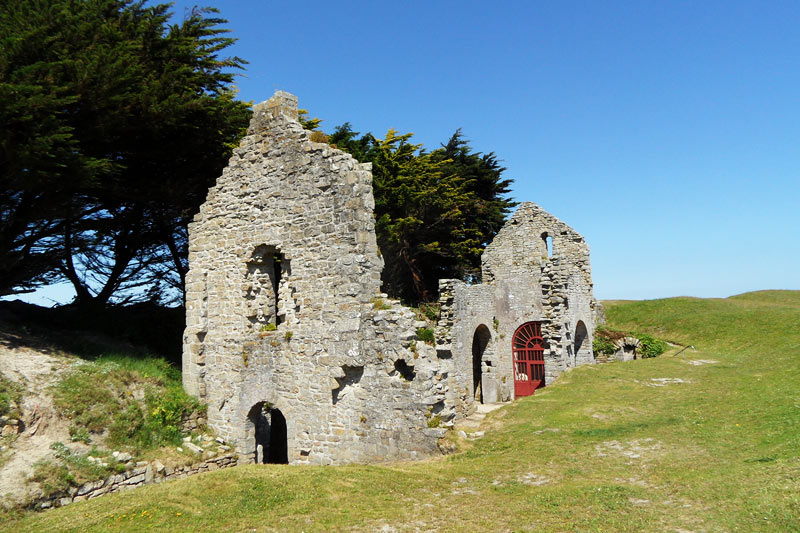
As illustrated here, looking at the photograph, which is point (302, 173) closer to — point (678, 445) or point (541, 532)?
point (541, 532)

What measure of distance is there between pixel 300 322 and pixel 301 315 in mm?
143

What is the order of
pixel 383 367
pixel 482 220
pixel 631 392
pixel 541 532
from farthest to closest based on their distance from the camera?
pixel 482 220 < pixel 631 392 < pixel 383 367 < pixel 541 532

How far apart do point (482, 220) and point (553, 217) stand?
982cm

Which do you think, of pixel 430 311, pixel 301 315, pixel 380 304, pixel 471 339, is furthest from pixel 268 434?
pixel 430 311

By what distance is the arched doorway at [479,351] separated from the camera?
23078 millimetres

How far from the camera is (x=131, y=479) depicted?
974 centimetres

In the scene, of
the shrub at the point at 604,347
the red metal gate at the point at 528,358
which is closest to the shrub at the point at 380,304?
the red metal gate at the point at 528,358

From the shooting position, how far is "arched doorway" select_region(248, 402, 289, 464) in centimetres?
1180

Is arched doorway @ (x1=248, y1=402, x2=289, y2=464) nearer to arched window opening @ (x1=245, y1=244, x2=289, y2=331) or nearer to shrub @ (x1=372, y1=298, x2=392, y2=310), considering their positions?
arched window opening @ (x1=245, y1=244, x2=289, y2=331)

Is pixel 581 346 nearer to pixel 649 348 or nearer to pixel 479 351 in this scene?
pixel 649 348

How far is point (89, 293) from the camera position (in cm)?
1688

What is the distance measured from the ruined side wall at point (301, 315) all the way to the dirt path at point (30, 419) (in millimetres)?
2798

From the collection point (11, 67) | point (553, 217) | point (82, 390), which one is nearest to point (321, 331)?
point (82, 390)

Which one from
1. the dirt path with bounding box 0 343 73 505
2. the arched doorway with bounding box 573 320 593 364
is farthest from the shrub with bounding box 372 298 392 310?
the arched doorway with bounding box 573 320 593 364
